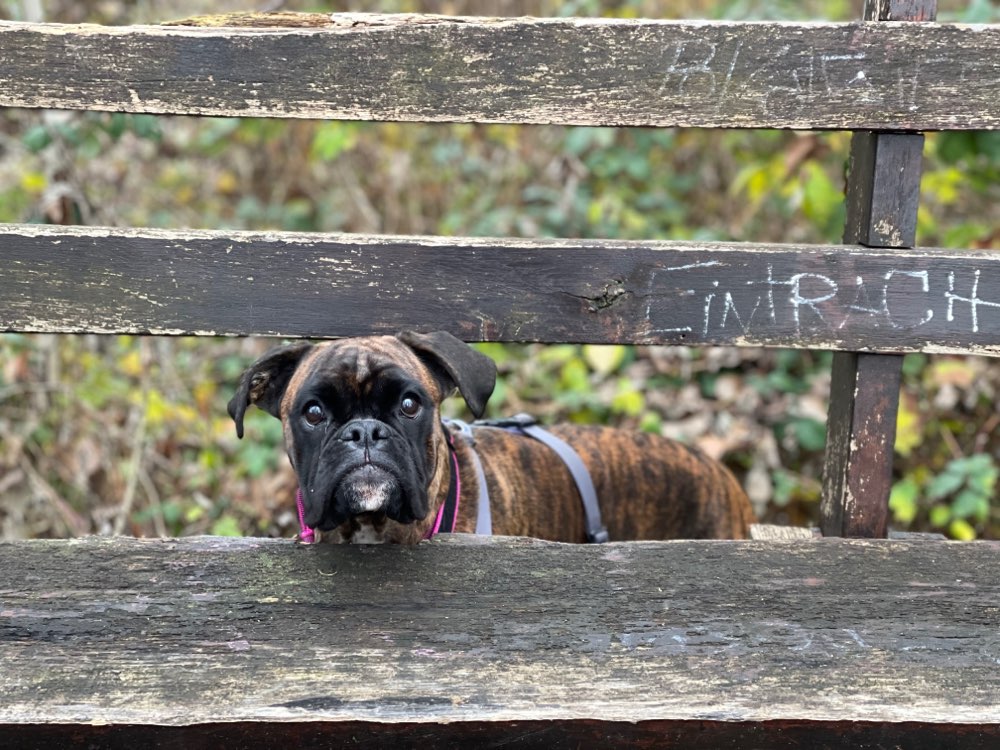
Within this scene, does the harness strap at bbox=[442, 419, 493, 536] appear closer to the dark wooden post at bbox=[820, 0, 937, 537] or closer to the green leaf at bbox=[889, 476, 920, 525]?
the dark wooden post at bbox=[820, 0, 937, 537]

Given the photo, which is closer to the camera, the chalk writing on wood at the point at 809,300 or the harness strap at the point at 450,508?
the chalk writing on wood at the point at 809,300

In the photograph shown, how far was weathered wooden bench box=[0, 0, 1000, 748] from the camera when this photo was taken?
2166mm

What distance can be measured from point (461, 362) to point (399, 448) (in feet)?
0.89

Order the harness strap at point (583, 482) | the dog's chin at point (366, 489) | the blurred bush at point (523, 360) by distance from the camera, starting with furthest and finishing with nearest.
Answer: the blurred bush at point (523, 360), the harness strap at point (583, 482), the dog's chin at point (366, 489)

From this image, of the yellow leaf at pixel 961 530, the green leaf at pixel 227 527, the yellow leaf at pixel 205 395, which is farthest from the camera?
the yellow leaf at pixel 205 395

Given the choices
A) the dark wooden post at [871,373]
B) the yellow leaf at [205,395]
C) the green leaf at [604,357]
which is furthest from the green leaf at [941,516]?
the yellow leaf at [205,395]

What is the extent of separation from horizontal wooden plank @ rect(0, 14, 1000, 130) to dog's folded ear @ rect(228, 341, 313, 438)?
62cm

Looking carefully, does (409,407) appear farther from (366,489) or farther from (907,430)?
(907,430)

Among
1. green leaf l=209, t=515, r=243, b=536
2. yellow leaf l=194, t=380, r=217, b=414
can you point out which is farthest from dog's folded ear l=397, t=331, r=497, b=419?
yellow leaf l=194, t=380, r=217, b=414

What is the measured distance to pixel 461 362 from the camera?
2703 mm

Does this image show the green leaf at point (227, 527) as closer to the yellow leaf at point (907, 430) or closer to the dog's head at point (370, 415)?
the dog's head at point (370, 415)

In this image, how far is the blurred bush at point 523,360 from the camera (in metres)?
4.61

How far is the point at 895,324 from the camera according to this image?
9.12 feet

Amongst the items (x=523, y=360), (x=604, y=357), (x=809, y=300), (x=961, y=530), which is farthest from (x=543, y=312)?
(x=523, y=360)
